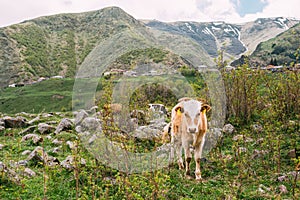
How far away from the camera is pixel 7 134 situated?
11148 mm

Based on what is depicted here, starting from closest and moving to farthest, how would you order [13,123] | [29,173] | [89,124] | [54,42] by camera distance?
[29,173] < [89,124] < [13,123] < [54,42]

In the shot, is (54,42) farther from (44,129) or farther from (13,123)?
(44,129)

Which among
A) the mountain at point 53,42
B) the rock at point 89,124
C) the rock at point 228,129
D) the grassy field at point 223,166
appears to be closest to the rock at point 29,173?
the grassy field at point 223,166

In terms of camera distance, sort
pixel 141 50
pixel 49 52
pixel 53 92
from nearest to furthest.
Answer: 1. pixel 141 50
2. pixel 53 92
3. pixel 49 52

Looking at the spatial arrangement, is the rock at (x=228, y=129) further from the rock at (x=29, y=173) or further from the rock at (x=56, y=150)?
the rock at (x=29, y=173)

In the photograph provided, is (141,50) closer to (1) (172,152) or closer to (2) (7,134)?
(1) (172,152)

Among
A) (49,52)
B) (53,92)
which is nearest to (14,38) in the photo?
(49,52)

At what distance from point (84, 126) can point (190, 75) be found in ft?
14.3

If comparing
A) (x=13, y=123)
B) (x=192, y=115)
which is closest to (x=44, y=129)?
(x=13, y=123)

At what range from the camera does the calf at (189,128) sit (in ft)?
21.5

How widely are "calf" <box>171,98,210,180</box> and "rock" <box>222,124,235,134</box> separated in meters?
3.09

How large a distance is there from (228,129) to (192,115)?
4.09 m

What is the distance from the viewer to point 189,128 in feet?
21.1

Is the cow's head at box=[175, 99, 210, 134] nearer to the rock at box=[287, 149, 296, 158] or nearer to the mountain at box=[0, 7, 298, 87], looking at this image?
the rock at box=[287, 149, 296, 158]
